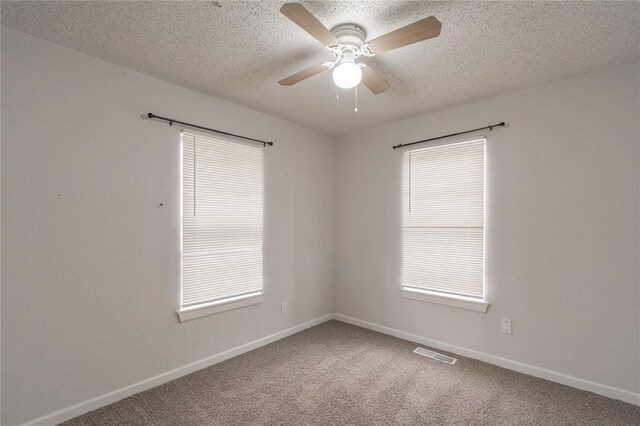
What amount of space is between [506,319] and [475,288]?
1.15 ft

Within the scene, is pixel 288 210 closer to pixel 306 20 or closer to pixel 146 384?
pixel 146 384

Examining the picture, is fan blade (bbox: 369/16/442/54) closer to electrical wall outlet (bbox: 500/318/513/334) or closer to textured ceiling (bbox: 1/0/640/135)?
textured ceiling (bbox: 1/0/640/135)

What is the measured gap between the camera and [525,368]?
8.84ft

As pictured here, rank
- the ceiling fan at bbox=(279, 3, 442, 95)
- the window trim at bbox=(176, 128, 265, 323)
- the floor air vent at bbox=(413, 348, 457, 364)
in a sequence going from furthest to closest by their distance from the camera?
the floor air vent at bbox=(413, 348, 457, 364) → the window trim at bbox=(176, 128, 265, 323) → the ceiling fan at bbox=(279, 3, 442, 95)

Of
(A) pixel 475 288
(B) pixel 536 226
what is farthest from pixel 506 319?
(B) pixel 536 226

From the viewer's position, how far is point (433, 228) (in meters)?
3.31

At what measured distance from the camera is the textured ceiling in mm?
1722

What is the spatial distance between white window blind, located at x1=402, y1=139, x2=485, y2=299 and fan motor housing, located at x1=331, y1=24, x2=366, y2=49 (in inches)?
66.9

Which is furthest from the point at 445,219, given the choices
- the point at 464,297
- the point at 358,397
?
the point at 358,397

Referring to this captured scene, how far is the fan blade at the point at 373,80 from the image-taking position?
2018 millimetres

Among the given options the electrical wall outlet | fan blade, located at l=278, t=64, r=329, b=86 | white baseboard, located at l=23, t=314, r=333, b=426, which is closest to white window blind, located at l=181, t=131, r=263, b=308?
white baseboard, located at l=23, t=314, r=333, b=426

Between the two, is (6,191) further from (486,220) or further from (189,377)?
(486,220)

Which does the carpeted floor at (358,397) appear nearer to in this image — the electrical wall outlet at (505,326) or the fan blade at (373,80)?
the electrical wall outlet at (505,326)

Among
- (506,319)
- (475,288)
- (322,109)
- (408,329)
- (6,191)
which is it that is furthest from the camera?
(408,329)
